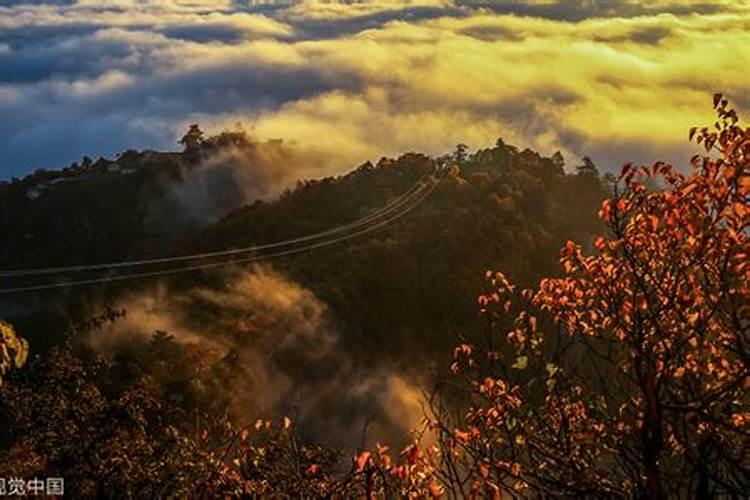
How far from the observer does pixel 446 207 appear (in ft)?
229

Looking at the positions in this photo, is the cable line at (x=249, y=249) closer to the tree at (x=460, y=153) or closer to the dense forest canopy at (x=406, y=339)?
the dense forest canopy at (x=406, y=339)

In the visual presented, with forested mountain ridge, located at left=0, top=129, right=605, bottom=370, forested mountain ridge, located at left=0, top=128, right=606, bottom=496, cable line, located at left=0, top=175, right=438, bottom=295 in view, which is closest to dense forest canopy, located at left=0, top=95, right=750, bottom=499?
forested mountain ridge, located at left=0, top=128, right=606, bottom=496

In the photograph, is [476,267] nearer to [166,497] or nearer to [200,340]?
[200,340]

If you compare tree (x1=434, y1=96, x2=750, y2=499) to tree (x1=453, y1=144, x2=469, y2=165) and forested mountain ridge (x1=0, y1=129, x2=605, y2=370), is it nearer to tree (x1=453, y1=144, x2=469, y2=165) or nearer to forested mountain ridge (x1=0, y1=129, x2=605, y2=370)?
forested mountain ridge (x1=0, y1=129, x2=605, y2=370)

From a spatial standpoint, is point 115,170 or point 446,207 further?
point 115,170

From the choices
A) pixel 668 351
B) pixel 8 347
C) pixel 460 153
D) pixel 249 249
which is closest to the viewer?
pixel 668 351

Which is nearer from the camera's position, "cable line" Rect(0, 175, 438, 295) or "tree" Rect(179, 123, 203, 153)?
"cable line" Rect(0, 175, 438, 295)

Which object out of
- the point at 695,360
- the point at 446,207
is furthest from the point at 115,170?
the point at 695,360

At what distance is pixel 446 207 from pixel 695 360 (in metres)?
57.4

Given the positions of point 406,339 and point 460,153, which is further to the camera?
point 460,153

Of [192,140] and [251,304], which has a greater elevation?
[251,304]

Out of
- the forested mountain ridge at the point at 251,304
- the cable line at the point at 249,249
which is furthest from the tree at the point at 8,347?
the cable line at the point at 249,249

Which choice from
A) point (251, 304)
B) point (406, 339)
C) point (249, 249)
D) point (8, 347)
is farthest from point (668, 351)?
point (249, 249)

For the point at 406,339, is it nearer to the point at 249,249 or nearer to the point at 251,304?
the point at 251,304
